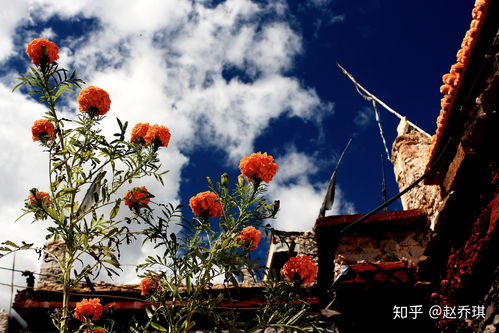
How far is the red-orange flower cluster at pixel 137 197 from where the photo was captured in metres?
3.53

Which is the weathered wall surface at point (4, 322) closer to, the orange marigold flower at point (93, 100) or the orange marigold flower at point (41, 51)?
the orange marigold flower at point (93, 100)

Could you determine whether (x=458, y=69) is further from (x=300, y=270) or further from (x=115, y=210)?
(x=115, y=210)

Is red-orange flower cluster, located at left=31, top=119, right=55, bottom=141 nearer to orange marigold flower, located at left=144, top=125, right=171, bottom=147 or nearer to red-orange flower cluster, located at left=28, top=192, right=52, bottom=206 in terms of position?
red-orange flower cluster, located at left=28, top=192, right=52, bottom=206

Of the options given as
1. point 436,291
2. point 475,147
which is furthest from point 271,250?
point 475,147

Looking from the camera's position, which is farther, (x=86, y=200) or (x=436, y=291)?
(x=436, y=291)

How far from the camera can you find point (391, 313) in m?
4.18

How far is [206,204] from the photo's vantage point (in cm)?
347

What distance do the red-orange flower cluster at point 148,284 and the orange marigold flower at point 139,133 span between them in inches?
42.5

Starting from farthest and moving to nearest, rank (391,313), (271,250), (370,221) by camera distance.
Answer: (271,250), (370,221), (391,313)

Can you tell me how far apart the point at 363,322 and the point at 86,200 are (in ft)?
8.71

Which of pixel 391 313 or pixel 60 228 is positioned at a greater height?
pixel 60 228

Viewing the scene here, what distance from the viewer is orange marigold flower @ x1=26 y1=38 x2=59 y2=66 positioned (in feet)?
11.4

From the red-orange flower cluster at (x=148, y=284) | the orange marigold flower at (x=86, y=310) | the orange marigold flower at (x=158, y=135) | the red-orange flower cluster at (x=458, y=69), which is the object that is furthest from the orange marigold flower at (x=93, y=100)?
the red-orange flower cluster at (x=458, y=69)

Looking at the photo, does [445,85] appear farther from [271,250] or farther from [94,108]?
[271,250]
